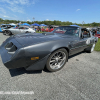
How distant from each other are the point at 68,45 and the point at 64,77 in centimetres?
90

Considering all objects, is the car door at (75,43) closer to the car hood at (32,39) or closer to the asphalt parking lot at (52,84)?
the car hood at (32,39)

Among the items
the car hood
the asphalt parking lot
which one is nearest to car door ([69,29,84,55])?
the car hood

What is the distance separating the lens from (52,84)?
1.61 m

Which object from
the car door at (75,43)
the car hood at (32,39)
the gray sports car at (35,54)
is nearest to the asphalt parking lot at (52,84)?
the gray sports car at (35,54)

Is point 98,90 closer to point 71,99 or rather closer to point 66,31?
point 71,99

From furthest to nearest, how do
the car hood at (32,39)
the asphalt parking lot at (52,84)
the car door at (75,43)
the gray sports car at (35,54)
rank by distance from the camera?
the car door at (75,43) < the car hood at (32,39) < the gray sports car at (35,54) < the asphalt parking lot at (52,84)

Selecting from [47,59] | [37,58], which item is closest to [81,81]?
[47,59]

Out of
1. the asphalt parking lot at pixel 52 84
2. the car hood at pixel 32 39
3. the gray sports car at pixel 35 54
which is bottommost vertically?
the asphalt parking lot at pixel 52 84

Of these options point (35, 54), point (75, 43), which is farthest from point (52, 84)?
point (75, 43)

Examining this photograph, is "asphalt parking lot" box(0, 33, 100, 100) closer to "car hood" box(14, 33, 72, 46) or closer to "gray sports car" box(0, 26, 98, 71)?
"gray sports car" box(0, 26, 98, 71)

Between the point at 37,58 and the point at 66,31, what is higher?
the point at 66,31

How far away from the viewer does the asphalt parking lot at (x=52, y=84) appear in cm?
133

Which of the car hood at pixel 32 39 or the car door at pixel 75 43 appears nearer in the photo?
the car hood at pixel 32 39

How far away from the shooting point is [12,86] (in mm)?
1504
